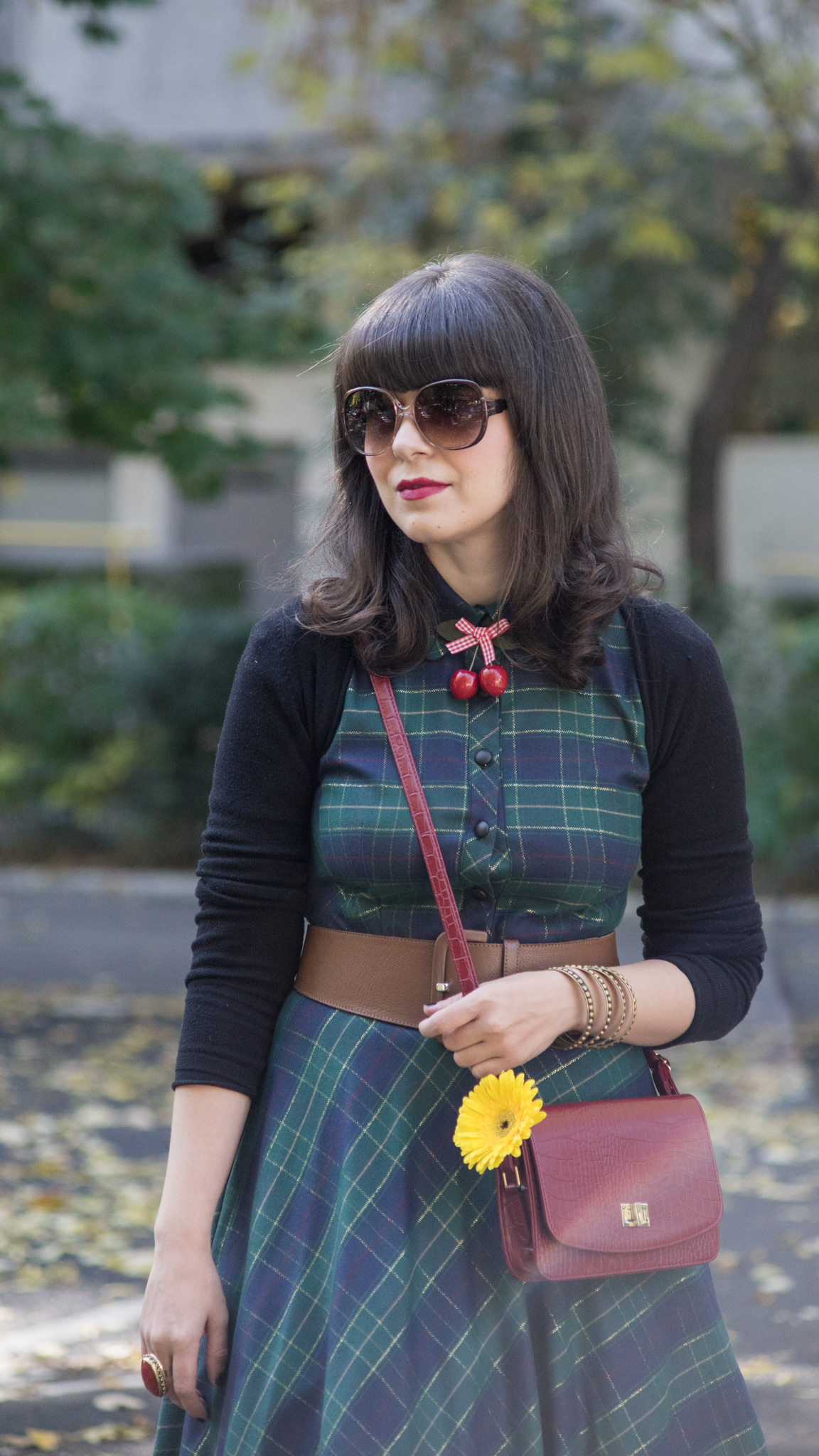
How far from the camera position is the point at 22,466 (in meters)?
16.5

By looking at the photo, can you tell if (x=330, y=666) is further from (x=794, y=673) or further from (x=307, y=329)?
(x=794, y=673)

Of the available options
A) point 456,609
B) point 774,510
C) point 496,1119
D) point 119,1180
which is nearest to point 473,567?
point 456,609

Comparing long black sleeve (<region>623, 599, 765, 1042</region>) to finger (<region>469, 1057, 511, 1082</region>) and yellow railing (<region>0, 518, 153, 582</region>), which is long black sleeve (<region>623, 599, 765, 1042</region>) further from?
yellow railing (<region>0, 518, 153, 582</region>)

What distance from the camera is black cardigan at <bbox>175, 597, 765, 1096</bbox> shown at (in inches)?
67.6

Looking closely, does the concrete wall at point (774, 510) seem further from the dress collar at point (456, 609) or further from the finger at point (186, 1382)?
the finger at point (186, 1382)

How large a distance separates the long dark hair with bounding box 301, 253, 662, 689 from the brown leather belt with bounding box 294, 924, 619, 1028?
29 centimetres

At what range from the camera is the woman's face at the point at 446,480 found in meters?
1.70

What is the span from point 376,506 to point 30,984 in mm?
6573

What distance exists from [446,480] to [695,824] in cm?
47

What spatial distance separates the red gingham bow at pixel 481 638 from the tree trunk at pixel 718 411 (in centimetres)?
980

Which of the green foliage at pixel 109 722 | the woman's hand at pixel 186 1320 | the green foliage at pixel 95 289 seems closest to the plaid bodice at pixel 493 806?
the woman's hand at pixel 186 1320

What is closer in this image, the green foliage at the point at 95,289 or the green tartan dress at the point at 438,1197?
the green tartan dress at the point at 438,1197

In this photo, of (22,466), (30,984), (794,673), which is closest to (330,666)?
(30,984)

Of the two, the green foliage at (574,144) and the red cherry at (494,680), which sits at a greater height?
the green foliage at (574,144)
